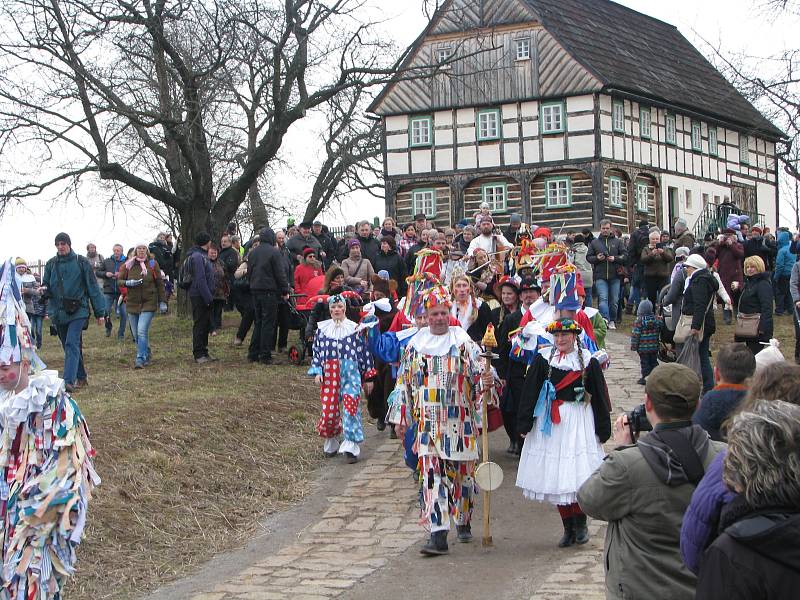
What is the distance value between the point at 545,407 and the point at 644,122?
32092 mm

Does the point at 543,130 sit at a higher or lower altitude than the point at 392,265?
higher

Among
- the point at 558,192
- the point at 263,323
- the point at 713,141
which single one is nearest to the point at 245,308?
the point at 263,323

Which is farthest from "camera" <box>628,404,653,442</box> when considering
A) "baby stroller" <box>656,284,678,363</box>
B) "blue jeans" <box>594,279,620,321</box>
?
"blue jeans" <box>594,279,620,321</box>

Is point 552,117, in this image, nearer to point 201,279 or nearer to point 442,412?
point 201,279

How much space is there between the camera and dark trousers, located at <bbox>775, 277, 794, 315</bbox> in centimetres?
2211

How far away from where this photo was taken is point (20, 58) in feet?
62.5

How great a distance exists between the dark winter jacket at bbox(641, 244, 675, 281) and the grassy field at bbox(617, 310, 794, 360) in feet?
3.80

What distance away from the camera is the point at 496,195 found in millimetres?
37969

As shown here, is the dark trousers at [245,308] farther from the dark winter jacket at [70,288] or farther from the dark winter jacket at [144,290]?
the dark winter jacket at [70,288]

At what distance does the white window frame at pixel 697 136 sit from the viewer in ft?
137

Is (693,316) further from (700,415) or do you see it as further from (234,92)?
(234,92)

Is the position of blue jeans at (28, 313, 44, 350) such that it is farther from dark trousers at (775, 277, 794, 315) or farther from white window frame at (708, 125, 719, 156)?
white window frame at (708, 125, 719, 156)

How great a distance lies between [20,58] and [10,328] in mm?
13759

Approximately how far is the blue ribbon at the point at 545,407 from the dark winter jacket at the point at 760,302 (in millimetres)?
7457
